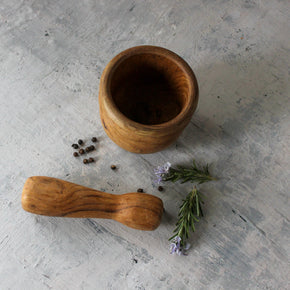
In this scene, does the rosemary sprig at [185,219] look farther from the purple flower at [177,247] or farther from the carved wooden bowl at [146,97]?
the carved wooden bowl at [146,97]

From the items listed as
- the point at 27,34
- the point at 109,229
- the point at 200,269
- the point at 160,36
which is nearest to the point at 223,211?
the point at 200,269

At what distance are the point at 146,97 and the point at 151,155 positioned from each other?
0.15 meters

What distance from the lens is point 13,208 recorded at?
2.58ft

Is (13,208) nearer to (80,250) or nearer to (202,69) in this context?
(80,250)

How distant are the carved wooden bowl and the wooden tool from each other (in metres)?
0.12

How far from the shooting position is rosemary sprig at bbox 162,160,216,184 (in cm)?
78

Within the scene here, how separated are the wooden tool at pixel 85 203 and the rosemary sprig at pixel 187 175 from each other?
0.28ft

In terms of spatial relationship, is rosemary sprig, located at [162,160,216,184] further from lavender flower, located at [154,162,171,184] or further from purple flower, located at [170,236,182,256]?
purple flower, located at [170,236,182,256]

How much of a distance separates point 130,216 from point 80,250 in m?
0.17

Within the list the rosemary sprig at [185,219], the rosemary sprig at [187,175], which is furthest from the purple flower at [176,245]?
the rosemary sprig at [187,175]

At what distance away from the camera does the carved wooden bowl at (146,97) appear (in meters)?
0.62

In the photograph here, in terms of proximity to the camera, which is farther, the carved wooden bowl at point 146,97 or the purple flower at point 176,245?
the purple flower at point 176,245

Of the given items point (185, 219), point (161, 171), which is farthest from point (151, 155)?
point (185, 219)

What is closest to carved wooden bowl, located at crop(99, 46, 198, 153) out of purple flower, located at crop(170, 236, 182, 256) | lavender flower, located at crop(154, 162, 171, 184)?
lavender flower, located at crop(154, 162, 171, 184)
